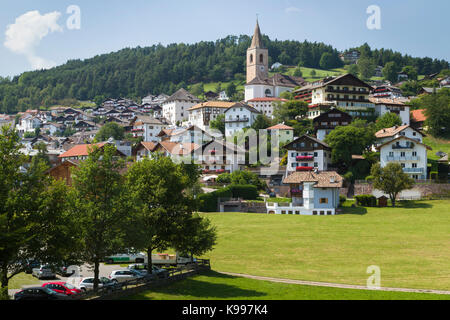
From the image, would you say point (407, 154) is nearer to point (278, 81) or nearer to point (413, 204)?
point (413, 204)

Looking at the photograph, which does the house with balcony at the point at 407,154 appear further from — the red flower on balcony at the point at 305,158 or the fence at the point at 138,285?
the fence at the point at 138,285

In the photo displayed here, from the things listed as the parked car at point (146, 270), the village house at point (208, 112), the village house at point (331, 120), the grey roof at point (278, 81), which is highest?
the grey roof at point (278, 81)

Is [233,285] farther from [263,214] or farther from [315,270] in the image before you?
[263,214]

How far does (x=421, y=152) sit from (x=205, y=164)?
37.6 meters

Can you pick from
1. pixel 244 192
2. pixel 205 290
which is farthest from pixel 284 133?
pixel 205 290

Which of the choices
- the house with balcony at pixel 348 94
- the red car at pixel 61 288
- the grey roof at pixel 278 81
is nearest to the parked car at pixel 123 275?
the red car at pixel 61 288

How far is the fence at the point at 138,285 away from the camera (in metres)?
25.2

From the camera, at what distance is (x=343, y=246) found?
4281cm

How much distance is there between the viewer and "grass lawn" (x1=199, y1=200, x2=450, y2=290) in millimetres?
33344

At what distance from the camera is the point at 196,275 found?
34562mm

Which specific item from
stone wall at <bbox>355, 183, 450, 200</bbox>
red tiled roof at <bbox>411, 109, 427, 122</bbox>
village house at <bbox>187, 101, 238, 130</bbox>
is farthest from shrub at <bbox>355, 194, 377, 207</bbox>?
village house at <bbox>187, 101, 238, 130</bbox>

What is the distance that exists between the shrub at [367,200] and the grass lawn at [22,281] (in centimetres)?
4759

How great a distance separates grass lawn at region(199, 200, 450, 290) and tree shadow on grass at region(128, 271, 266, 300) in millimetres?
4440

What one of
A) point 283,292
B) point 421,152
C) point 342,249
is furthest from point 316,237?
point 421,152
